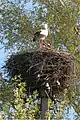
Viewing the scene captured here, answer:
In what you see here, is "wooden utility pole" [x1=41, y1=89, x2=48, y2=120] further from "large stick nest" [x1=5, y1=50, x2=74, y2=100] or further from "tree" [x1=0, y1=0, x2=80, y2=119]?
"tree" [x1=0, y1=0, x2=80, y2=119]

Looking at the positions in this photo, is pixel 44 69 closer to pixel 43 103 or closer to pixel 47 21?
pixel 43 103

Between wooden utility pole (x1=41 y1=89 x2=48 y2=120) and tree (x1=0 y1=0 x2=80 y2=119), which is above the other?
wooden utility pole (x1=41 y1=89 x2=48 y2=120)

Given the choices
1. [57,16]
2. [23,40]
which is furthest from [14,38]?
[57,16]

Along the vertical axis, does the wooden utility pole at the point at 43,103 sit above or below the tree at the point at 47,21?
above

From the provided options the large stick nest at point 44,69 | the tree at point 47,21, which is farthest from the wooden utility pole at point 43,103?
the tree at point 47,21

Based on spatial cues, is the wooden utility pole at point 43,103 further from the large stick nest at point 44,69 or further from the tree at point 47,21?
the tree at point 47,21

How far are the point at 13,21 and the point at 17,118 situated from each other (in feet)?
21.1

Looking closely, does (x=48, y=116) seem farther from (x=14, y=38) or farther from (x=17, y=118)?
(x=14, y=38)

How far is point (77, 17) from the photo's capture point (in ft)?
36.4

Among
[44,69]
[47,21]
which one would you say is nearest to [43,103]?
[44,69]

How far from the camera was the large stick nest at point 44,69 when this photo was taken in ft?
23.5

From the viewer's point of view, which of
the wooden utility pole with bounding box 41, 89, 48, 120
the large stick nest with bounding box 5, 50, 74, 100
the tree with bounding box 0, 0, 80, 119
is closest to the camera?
the wooden utility pole with bounding box 41, 89, 48, 120

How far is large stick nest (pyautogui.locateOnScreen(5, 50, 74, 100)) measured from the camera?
7.15 meters

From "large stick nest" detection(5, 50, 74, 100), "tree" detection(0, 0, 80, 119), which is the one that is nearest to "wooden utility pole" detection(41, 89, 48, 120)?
"large stick nest" detection(5, 50, 74, 100)
